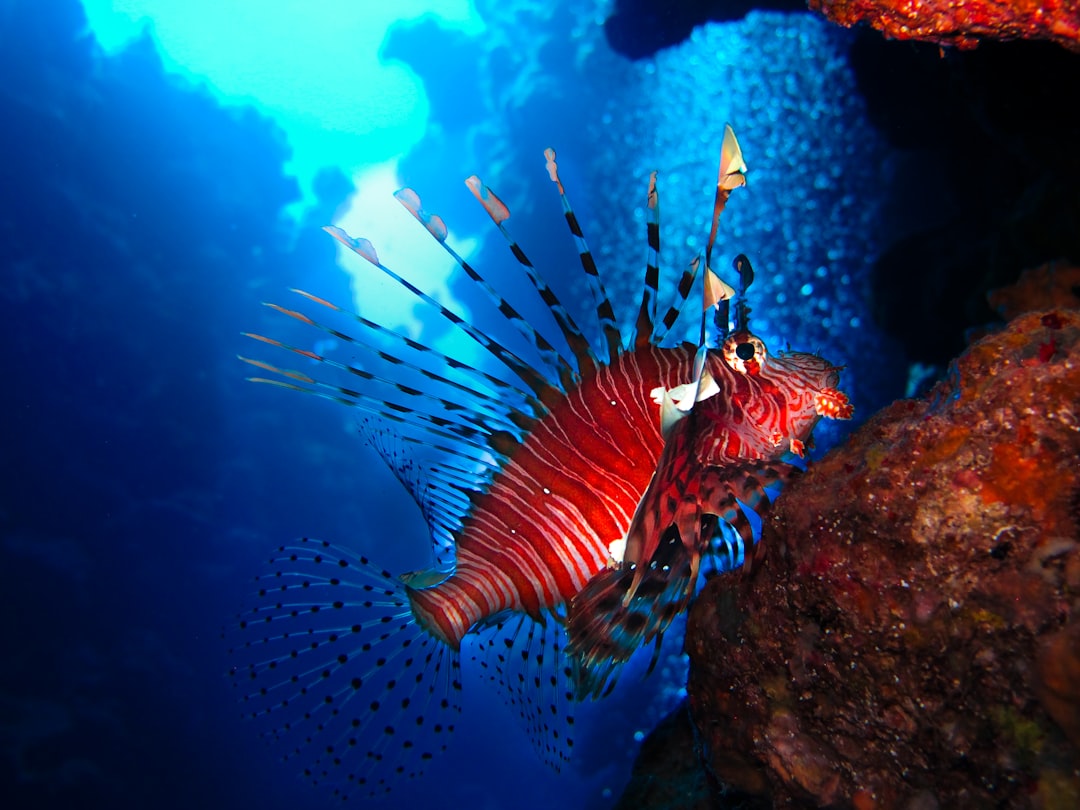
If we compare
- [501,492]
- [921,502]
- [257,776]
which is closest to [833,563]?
[921,502]

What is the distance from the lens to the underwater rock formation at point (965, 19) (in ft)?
6.59

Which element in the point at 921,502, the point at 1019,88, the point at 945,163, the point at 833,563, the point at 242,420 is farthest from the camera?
the point at 242,420

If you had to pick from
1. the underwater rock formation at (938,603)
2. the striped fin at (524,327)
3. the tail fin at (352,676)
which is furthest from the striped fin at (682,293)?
the tail fin at (352,676)

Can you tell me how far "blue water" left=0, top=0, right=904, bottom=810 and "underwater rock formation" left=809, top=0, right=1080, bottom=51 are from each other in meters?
11.1

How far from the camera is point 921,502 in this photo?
4.99ft

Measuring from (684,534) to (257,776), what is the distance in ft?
94.2

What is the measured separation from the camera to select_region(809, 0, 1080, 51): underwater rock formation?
2.01m

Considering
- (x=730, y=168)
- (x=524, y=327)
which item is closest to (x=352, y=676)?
(x=524, y=327)

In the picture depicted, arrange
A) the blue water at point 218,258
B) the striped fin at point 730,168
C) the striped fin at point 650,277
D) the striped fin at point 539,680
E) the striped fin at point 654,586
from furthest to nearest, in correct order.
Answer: the blue water at point 218,258
the striped fin at point 539,680
the striped fin at point 650,277
the striped fin at point 654,586
the striped fin at point 730,168

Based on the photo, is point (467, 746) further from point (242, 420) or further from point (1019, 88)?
point (1019, 88)

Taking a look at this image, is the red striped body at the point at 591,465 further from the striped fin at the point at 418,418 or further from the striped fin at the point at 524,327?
the striped fin at the point at 418,418

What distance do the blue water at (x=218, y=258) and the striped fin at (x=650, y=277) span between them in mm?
11207

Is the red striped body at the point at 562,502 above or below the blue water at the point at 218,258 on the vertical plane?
below

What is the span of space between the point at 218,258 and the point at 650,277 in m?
15.6
